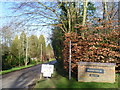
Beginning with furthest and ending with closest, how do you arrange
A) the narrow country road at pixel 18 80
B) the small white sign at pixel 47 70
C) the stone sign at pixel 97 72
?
the small white sign at pixel 47 70, the narrow country road at pixel 18 80, the stone sign at pixel 97 72

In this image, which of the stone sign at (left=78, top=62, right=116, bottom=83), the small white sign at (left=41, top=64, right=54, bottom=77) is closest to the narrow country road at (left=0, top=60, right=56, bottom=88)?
the small white sign at (left=41, top=64, right=54, bottom=77)

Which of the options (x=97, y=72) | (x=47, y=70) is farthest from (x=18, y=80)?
(x=97, y=72)

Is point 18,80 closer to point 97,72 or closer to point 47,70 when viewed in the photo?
point 47,70

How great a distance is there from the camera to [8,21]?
12922 mm

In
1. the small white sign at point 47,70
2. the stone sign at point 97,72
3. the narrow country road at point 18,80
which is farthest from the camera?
the small white sign at point 47,70

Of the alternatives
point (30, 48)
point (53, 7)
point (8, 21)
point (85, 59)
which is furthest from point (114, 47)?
point (30, 48)

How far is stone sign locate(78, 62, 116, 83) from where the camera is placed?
28.4ft

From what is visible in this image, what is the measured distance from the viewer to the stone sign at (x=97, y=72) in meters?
8.66

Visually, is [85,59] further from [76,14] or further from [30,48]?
[30,48]

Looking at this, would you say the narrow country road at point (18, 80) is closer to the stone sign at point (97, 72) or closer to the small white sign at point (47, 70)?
the small white sign at point (47, 70)

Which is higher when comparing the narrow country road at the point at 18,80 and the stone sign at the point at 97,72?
the stone sign at the point at 97,72

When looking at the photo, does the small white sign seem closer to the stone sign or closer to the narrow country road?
the narrow country road

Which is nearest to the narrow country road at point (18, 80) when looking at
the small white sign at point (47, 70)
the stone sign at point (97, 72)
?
the small white sign at point (47, 70)

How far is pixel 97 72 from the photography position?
8.90 meters
